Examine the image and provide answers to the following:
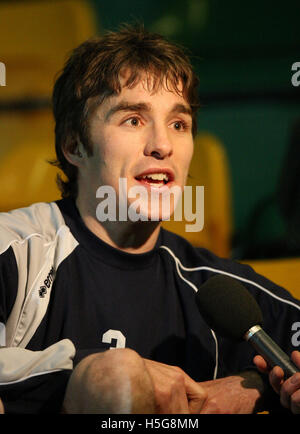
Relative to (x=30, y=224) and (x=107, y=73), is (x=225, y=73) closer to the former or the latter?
(x=107, y=73)

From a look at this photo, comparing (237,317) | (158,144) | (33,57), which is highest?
(33,57)

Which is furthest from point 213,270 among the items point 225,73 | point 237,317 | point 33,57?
point 225,73

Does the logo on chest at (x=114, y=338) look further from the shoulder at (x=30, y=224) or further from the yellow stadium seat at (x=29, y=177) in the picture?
the yellow stadium seat at (x=29, y=177)

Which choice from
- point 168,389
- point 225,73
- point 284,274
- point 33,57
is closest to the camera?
point 168,389

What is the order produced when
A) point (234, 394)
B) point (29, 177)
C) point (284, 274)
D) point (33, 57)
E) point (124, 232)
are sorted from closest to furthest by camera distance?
point (234, 394) < point (124, 232) < point (284, 274) < point (29, 177) < point (33, 57)

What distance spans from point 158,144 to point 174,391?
0.40m

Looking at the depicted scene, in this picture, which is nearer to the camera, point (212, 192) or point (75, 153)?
point (75, 153)

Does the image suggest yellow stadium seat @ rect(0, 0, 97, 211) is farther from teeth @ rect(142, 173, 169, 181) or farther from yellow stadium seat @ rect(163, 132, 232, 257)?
teeth @ rect(142, 173, 169, 181)

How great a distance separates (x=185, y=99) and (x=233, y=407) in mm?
533

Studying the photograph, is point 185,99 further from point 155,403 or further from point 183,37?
point 183,37

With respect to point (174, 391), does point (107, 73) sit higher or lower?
higher

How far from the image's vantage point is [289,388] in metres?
0.84

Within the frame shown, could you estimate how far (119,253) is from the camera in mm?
1030

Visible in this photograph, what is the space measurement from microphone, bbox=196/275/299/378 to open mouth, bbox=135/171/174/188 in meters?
0.20
